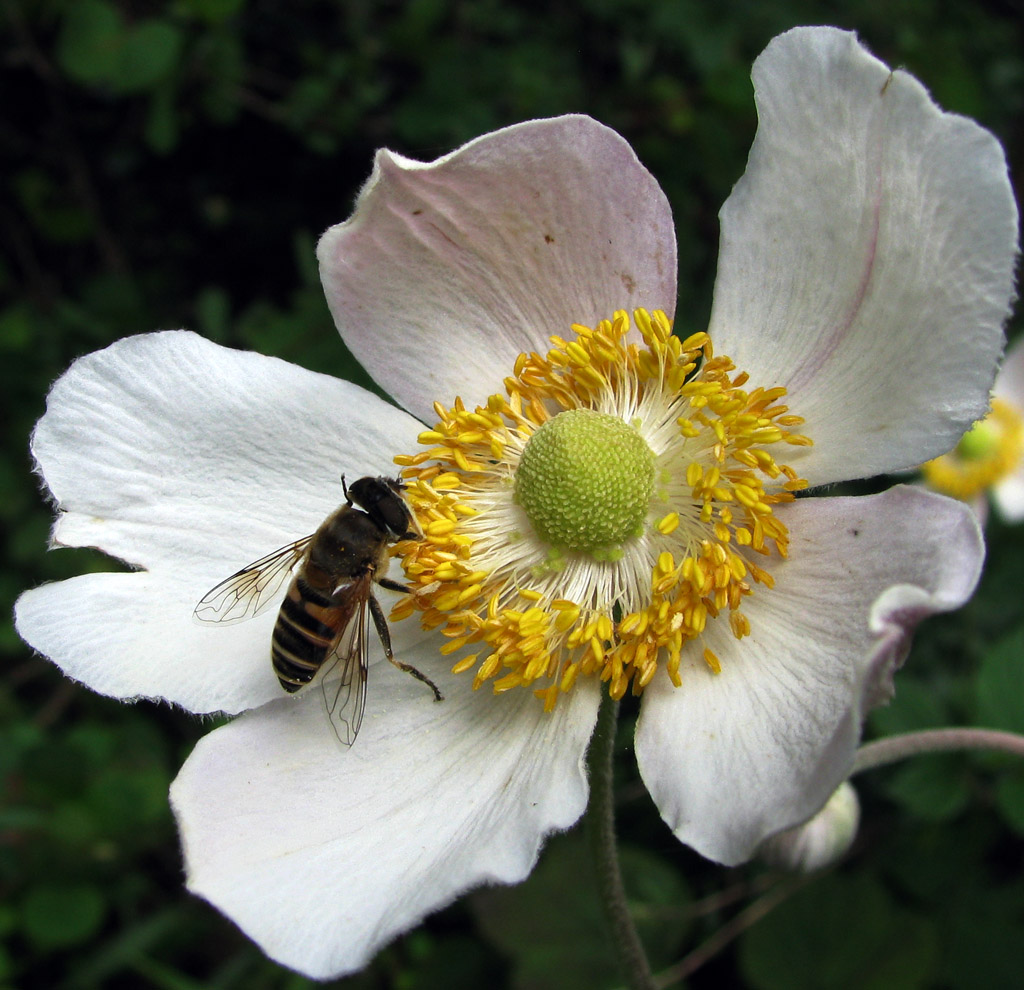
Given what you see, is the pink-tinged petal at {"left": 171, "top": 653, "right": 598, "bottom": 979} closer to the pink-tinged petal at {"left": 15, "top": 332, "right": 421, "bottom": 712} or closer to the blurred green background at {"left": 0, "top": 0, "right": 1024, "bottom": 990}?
the pink-tinged petal at {"left": 15, "top": 332, "right": 421, "bottom": 712}

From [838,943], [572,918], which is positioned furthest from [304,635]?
[838,943]

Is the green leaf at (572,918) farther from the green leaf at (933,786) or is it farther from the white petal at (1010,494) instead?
the white petal at (1010,494)

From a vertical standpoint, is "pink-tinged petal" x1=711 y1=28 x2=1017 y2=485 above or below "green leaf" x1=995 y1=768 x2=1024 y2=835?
above

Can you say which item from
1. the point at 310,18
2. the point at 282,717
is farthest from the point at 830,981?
the point at 310,18

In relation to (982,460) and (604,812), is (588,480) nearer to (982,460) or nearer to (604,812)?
(604,812)

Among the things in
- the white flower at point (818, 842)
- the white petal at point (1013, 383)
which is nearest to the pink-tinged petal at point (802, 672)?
the white flower at point (818, 842)

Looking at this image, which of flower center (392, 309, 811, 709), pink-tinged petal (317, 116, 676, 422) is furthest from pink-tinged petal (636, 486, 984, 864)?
pink-tinged petal (317, 116, 676, 422)
